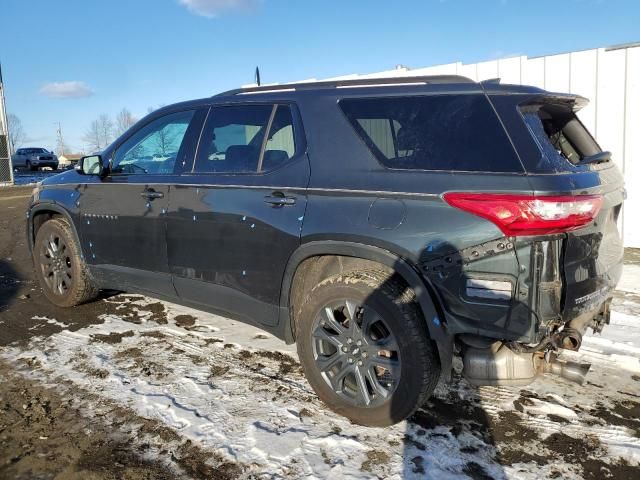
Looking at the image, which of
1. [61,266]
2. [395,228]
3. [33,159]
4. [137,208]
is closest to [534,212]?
[395,228]

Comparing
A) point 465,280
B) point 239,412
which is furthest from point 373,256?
point 239,412

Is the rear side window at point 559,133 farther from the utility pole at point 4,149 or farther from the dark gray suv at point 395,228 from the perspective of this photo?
the utility pole at point 4,149

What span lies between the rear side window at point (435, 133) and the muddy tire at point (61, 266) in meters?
3.07

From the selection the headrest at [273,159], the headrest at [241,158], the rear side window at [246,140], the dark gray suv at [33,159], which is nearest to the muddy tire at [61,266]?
the rear side window at [246,140]

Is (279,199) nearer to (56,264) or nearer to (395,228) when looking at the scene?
(395,228)

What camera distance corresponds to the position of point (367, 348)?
2.76 metres

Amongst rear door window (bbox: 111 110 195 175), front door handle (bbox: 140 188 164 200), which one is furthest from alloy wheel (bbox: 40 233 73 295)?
front door handle (bbox: 140 188 164 200)

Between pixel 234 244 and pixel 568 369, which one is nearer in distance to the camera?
pixel 568 369

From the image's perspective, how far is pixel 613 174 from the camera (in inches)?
113

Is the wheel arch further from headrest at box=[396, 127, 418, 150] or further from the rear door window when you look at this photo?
the rear door window

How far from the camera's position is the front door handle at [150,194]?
12.4 feet

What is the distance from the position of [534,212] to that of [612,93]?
5891 mm

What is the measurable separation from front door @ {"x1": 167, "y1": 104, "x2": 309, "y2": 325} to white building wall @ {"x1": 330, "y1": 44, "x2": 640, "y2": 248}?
5.65m

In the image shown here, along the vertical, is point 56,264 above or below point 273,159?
below
